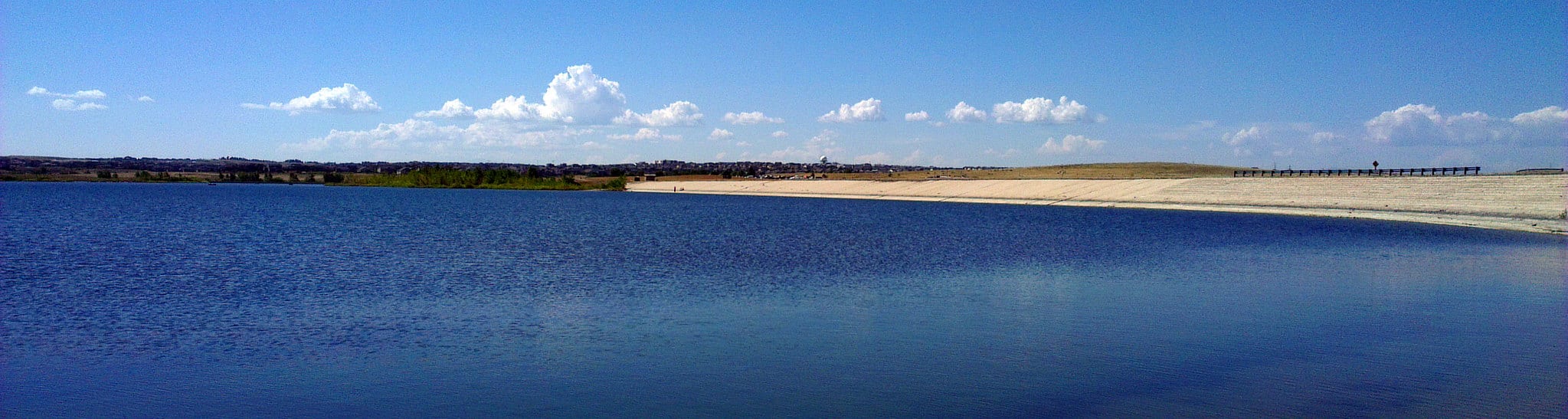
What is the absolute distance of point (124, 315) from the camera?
1838cm

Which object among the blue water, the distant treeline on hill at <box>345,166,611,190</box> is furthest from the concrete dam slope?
the distant treeline on hill at <box>345,166,611,190</box>

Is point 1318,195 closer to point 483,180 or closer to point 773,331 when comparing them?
point 773,331

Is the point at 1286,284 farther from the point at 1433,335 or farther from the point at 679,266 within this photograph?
the point at 679,266

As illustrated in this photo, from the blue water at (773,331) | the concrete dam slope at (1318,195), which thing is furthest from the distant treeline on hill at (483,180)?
the blue water at (773,331)

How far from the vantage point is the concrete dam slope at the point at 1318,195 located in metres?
55.8

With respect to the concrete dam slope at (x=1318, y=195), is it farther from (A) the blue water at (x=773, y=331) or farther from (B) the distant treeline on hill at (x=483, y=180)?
(B) the distant treeline on hill at (x=483, y=180)

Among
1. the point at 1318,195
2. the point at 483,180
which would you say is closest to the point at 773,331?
the point at 1318,195

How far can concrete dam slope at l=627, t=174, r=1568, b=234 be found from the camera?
5578 centimetres

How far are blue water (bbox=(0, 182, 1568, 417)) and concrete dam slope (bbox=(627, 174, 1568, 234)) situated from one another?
69.8 feet

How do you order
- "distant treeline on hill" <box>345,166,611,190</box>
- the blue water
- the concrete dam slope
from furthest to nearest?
1. "distant treeline on hill" <box>345,166,611,190</box>
2. the concrete dam slope
3. the blue water

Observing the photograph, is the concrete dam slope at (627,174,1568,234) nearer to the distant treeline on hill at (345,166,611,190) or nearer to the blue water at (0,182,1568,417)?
the blue water at (0,182,1568,417)

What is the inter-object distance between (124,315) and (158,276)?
7585mm

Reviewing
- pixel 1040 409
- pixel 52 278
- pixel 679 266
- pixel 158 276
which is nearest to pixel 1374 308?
pixel 1040 409

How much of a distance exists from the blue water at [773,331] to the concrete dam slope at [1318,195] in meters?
21.3
